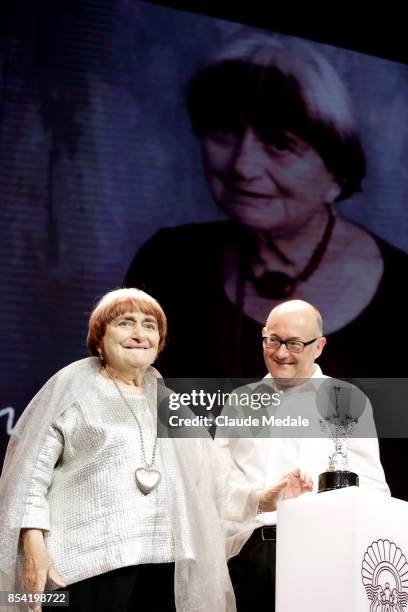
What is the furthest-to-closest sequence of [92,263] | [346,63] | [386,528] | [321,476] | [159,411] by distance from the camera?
[346,63] < [92,263] < [159,411] < [321,476] < [386,528]

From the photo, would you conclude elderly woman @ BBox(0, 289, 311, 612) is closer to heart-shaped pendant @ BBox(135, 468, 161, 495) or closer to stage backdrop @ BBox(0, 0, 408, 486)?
heart-shaped pendant @ BBox(135, 468, 161, 495)

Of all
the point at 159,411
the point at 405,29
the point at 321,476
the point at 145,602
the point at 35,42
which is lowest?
the point at 145,602

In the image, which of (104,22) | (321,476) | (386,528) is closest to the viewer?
(386,528)

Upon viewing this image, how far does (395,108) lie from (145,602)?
2488mm

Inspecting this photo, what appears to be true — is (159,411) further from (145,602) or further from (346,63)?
(346,63)

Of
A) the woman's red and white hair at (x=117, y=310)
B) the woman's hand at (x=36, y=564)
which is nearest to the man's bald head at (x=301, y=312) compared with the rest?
the woman's red and white hair at (x=117, y=310)

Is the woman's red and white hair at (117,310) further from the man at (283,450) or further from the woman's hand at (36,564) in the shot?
the woman's hand at (36,564)

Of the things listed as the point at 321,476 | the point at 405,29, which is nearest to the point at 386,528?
the point at 321,476

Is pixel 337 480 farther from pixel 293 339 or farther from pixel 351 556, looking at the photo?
pixel 293 339

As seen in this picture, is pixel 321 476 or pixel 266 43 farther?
pixel 266 43

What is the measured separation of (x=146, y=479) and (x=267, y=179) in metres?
1.74

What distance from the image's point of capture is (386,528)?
2164 millimetres

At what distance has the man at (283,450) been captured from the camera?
8.80 feet

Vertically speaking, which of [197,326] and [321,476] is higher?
[197,326]
